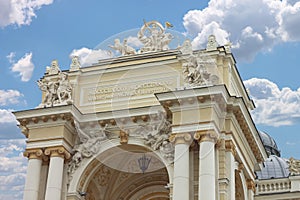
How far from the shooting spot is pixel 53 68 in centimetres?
2606

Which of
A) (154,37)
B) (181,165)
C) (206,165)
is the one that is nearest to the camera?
(206,165)

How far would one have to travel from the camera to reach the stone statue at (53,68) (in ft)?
84.9

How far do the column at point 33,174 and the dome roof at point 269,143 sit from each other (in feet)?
81.7

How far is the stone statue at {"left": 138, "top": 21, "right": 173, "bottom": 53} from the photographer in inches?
1029

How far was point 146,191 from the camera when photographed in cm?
2755

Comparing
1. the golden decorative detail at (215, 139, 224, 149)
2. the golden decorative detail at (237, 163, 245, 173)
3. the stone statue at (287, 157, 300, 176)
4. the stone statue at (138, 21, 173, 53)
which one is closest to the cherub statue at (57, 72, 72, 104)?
the stone statue at (138, 21, 173, 53)

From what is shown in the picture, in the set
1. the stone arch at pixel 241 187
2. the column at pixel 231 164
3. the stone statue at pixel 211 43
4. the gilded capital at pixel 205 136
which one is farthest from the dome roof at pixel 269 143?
the gilded capital at pixel 205 136

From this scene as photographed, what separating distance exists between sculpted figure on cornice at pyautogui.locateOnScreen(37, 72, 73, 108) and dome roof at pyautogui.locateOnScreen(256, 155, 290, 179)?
733 inches

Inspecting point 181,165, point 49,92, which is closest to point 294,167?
point 181,165

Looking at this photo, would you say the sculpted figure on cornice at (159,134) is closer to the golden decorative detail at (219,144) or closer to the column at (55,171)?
the golden decorative detail at (219,144)

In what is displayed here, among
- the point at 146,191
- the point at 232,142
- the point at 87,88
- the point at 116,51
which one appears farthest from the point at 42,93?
the point at 232,142

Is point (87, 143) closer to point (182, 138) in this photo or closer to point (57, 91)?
point (57, 91)

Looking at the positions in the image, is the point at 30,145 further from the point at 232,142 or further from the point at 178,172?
the point at 232,142

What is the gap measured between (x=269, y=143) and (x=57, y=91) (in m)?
24.6
